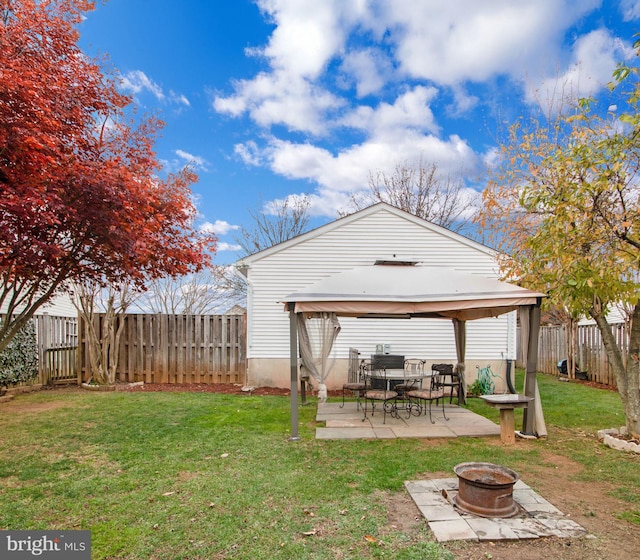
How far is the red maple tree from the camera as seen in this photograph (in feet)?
15.6

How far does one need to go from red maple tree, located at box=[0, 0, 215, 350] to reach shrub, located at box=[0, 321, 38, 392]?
10.4 feet

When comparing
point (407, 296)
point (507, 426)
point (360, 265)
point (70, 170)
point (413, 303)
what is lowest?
point (507, 426)

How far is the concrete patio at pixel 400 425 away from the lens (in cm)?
625

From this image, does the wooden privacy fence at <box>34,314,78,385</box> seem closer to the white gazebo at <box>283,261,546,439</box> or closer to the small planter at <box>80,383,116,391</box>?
the small planter at <box>80,383,116,391</box>

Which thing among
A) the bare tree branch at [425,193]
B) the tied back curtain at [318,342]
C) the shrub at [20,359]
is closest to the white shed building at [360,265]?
the tied back curtain at [318,342]

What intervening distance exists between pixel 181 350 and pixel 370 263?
5.78m

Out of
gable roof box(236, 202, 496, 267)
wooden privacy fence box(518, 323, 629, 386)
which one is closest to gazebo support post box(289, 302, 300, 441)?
gable roof box(236, 202, 496, 267)

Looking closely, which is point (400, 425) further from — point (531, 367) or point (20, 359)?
point (20, 359)

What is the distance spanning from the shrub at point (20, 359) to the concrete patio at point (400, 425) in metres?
7.11

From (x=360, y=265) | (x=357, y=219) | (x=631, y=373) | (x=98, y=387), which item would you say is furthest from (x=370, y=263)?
(x=98, y=387)

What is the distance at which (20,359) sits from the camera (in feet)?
31.4

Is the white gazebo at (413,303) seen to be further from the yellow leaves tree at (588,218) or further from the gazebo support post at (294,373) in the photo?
the yellow leaves tree at (588,218)
